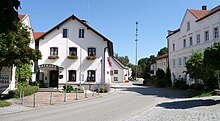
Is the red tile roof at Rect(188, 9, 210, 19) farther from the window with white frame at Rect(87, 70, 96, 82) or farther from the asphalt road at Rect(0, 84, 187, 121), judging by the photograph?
the asphalt road at Rect(0, 84, 187, 121)

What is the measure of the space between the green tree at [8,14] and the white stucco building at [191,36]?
27559 mm

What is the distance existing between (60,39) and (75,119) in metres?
25.8

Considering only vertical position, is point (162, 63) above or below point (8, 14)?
above

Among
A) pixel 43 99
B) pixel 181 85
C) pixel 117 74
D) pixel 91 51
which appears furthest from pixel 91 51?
pixel 117 74

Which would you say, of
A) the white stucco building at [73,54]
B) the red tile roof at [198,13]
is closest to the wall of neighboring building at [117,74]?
the red tile roof at [198,13]

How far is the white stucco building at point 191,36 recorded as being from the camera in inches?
1342

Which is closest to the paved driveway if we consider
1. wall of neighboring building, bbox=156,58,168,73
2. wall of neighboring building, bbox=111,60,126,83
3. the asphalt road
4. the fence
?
the asphalt road

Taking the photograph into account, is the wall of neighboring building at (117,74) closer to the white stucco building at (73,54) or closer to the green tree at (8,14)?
the white stucco building at (73,54)

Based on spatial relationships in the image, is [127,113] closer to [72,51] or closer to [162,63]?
[72,51]

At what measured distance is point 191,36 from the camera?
134 ft

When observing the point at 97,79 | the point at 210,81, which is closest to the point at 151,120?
the point at 210,81

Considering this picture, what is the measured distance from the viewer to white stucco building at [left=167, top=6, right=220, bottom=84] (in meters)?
34.1

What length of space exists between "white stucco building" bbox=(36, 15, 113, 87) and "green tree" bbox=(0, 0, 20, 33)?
2793 cm

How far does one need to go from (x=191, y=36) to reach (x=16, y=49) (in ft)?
90.5
